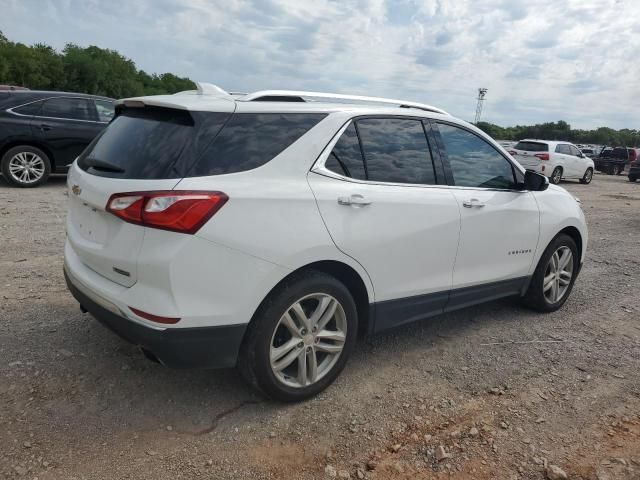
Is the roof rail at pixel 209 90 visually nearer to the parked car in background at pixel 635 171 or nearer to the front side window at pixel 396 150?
the front side window at pixel 396 150

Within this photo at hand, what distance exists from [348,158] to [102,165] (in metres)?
1.40

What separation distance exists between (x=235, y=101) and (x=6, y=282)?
3.05 meters

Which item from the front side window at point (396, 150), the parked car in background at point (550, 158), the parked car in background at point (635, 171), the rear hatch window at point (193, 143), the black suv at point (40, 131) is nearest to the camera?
the rear hatch window at point (193, 143)

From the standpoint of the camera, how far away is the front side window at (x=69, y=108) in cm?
960

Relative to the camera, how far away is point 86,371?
332cm

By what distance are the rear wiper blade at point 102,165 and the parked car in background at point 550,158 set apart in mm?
17638

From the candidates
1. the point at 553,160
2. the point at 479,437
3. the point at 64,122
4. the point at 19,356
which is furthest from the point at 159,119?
the point at 553,160

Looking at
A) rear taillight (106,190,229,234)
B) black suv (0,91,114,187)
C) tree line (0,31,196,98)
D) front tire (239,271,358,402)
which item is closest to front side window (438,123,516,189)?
front tire (239,271,358,402)

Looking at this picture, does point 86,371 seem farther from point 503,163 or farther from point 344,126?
point 503,163

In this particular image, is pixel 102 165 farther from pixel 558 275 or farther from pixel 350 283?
pixel 558 275

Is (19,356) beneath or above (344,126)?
beneath

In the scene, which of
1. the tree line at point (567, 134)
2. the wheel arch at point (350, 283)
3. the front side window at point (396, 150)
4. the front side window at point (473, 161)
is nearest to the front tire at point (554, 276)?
the front side window at point (473, 161)

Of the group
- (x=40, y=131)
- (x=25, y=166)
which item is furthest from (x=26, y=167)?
(x=40, y=131)

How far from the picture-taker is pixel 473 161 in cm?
402
